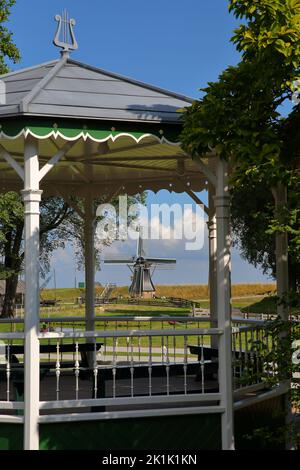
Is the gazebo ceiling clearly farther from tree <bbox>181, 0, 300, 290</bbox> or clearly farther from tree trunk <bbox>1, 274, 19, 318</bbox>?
tree trunk <bbox>1, 274, 19, 318</bbox>

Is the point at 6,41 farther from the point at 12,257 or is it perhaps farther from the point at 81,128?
the point at 81,128

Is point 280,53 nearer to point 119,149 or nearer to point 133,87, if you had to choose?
point 133,87

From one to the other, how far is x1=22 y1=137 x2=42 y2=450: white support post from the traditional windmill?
51855 mm

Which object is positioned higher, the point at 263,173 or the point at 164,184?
the point at 164,184

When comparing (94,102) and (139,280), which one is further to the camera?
(139,280)

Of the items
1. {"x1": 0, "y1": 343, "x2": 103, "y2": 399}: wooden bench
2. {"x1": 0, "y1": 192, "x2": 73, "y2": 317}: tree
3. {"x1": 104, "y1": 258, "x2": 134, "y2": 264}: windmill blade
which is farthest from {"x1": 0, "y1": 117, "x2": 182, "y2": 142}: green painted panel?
{"x1": 104, "y1": 258, "x2": 134, "y2": 264}: windmill blade

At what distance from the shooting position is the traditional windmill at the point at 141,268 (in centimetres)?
5966

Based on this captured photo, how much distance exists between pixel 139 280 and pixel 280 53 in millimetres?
54242

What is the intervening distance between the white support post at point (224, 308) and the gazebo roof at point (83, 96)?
39.3 inches

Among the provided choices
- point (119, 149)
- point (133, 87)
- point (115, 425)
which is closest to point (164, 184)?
point (119, 149)

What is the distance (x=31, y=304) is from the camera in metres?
6.94

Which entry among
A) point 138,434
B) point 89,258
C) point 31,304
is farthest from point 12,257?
point 31,304

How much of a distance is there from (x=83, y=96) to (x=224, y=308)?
2901 mm
